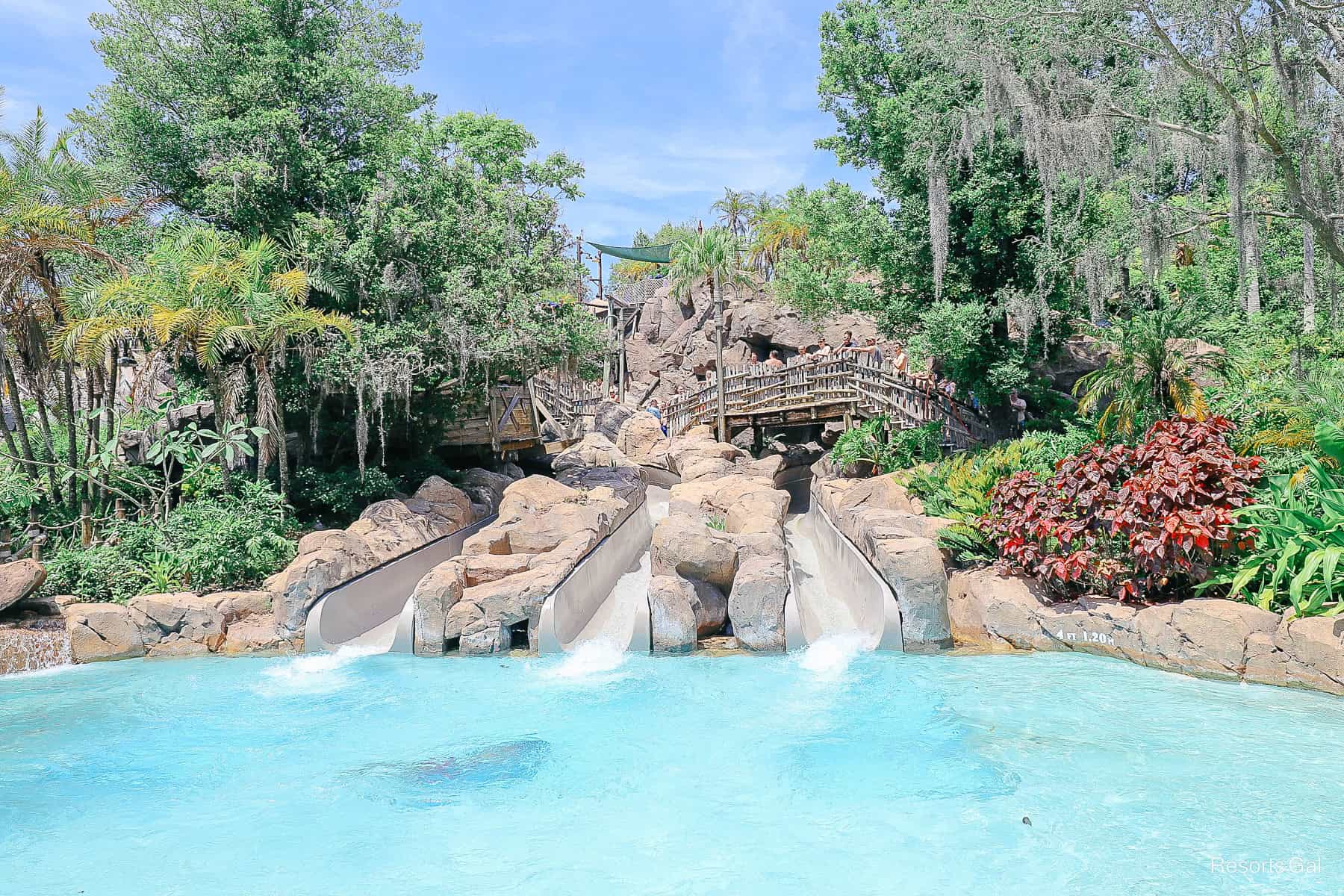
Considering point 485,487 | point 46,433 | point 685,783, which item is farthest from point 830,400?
point 46,433

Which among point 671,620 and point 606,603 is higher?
point 671,620

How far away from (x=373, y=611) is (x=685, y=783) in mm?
6972

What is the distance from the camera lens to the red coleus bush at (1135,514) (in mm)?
9070

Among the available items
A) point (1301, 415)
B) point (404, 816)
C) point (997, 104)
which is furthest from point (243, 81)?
point (1301, 415)

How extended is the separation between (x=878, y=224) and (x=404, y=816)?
545 inches

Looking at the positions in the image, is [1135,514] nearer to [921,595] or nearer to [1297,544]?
[1297,544]

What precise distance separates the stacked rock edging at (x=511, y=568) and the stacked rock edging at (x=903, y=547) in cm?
422

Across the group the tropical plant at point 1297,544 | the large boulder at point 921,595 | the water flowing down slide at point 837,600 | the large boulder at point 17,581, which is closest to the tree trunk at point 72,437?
the large boulder at point 17,581

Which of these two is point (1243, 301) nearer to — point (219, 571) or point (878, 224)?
point (878, 224)

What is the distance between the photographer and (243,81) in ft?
49.1

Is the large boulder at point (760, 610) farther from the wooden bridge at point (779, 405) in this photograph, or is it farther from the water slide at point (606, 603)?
the wooden bridge at point (779, 405)

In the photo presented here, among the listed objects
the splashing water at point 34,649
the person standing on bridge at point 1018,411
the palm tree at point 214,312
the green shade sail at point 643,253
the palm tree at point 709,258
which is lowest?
the splashing water at point 34,649

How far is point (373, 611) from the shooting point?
12.0 metres

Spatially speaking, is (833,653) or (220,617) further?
(220,617)
